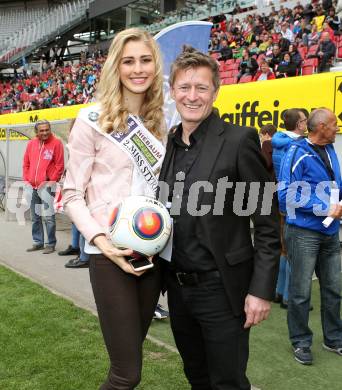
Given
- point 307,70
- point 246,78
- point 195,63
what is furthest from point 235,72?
point 195,63

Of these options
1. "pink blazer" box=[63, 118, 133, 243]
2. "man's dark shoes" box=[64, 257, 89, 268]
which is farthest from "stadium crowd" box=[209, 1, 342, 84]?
"pink blazer" box=[63, 118, 133, 243]

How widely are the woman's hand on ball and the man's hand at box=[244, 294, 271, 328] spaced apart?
44 cm

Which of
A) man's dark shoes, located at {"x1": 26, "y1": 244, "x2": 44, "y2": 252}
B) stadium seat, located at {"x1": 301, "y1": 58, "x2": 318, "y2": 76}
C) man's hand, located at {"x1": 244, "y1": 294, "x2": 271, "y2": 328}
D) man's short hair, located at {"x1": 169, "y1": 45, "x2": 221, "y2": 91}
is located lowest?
man's dark shoes, located at {"x1": 26, "y1": 244, "x2": 44, "y2": 252}

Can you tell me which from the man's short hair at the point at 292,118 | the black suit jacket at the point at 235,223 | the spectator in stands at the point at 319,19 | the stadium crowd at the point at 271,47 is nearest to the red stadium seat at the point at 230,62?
the stadium crowd at the point at 271,47

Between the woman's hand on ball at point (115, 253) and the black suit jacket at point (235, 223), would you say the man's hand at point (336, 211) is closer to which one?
the black suit jacket at point (235, 223)

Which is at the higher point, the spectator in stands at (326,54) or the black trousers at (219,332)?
the spectator in stands at (326,54)

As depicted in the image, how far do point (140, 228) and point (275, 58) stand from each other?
12.5 m

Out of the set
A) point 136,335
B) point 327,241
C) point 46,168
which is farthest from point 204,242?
point 46,168

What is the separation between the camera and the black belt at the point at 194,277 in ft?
6.28

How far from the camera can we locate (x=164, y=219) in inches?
76.7

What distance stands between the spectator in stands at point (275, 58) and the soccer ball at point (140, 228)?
1215 cm

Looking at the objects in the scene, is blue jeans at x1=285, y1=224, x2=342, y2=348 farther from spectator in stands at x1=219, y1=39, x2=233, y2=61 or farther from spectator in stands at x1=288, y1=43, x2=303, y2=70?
spectator in stands at x1=219, y1=39, x2=233, y2=61

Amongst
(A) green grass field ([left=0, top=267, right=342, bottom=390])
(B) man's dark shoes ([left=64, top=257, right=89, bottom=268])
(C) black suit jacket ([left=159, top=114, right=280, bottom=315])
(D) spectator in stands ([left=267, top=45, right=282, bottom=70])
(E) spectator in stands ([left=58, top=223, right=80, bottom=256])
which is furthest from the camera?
(D) spectator in stands ([left=267, top=45, right=282, bottom=70])

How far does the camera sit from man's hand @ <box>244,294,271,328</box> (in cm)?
188
